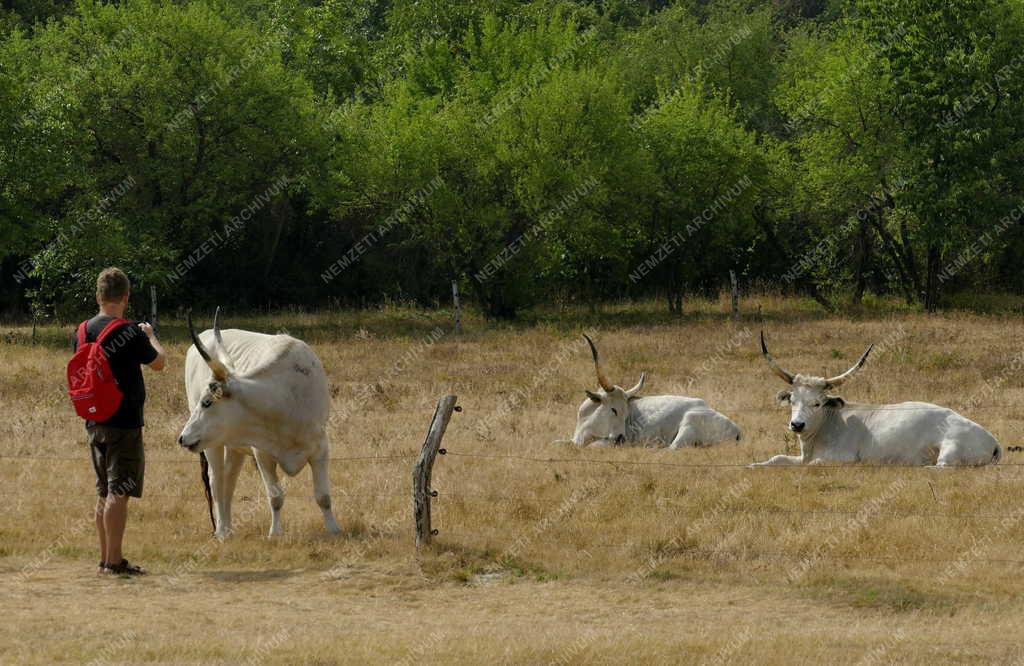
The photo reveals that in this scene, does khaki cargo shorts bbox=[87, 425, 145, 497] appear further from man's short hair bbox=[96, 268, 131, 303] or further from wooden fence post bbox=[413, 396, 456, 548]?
wooden fence post bbox=[413, 396, 456, 548]

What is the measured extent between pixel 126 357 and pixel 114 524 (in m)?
1.19

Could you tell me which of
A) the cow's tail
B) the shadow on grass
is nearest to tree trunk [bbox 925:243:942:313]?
the cow's tail

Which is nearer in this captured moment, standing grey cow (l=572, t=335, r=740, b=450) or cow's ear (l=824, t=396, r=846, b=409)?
cow's ear (l=824, t=396, r=846, b=409)

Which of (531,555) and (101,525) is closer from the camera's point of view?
(101,525)

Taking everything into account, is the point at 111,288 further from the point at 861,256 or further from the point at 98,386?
the point at 861,256

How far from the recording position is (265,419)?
10.5 metres

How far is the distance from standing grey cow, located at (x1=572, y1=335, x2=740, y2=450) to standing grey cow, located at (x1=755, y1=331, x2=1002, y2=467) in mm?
1230

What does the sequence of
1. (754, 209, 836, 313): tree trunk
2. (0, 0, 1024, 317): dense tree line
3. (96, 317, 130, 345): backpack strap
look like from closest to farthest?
(96, 317, 130, 345): backpack strap
(0, 0, 1024, 317): dense tree line
(754, 209, 836, 313): tree trunk

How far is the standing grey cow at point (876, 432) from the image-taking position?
41.3ft

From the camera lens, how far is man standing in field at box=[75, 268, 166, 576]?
895cm

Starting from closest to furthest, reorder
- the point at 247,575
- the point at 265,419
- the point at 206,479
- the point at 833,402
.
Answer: the point at 247,575, the point at 265,419, the point at 206,479, the point at 833,402

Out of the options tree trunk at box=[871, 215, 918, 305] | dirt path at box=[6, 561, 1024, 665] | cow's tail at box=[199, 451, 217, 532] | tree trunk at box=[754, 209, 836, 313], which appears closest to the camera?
dirt path at box=[6, 561, 1024, 665]

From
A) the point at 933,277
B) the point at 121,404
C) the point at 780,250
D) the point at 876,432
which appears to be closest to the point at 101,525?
the point at 121,404

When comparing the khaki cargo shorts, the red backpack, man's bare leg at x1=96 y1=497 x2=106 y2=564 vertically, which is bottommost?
man's bare leg at x1=96 y1=497 x2=106 y2=564
